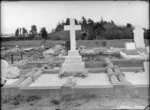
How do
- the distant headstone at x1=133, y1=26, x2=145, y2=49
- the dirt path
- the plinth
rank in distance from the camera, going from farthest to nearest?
the distant headstone at x1=133, y1=26, x2=145, y2=49 → the plinth → the dirt path

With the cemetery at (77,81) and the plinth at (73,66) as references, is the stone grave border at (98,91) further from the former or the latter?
the plinth at (73,66)

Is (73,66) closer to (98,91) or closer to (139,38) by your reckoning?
(98,91)

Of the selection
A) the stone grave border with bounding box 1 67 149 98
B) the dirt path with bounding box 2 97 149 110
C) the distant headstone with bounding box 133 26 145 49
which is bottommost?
the dirt path with bounding box 2 97 149 110

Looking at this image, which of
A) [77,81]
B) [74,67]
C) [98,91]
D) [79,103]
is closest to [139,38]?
[74,67]

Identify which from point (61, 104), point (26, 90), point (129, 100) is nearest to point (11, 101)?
point (26, 90)

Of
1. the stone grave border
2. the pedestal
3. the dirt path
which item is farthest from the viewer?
the pedestal

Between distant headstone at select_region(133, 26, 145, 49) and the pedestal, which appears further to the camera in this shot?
distant headstone at select_region(133, 26, 145, 49)

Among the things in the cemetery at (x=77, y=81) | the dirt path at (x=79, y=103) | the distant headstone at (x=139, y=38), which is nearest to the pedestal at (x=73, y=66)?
the cemetery at (x=77, y=81)

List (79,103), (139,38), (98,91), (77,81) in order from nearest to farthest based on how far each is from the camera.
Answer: (79,103)
(98,91)
(77,81)
(139,38)

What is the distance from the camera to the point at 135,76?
6824 mm

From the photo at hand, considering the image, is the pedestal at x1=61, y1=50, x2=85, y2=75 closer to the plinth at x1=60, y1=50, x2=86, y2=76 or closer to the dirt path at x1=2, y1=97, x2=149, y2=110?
the plinth at x1=60, y1=50, x2=86, y2=76

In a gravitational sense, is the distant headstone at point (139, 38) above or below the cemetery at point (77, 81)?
Answer: above

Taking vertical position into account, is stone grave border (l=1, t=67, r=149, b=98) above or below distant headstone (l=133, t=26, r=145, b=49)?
below

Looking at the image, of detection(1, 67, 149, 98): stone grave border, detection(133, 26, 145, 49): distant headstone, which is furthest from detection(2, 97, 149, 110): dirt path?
detection(133, 26, 145, 49): distant headstone
